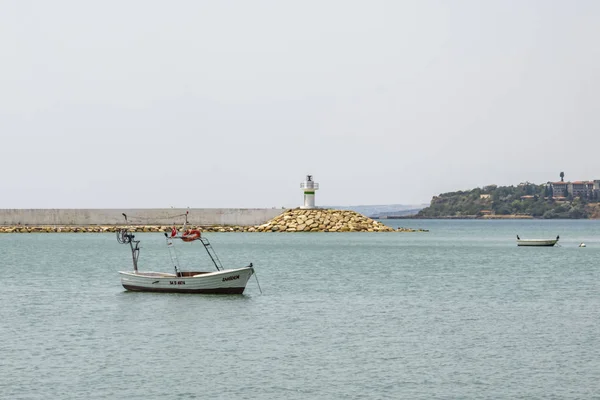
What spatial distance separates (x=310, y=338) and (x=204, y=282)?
1120 centimetres

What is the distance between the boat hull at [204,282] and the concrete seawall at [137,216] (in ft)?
253

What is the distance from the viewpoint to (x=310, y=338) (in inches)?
1054

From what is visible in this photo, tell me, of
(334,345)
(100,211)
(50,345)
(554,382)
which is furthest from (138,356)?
(100,211)

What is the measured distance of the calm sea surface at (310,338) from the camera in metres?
20.5

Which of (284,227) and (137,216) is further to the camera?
(137,216)

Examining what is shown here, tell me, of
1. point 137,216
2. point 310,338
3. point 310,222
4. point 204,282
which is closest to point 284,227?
point 310,222

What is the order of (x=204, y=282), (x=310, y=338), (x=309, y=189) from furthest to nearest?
(x=309, y=189), (x=204, y=282), (x=310, y=338)

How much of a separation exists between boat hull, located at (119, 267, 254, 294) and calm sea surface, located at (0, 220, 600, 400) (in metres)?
0.43

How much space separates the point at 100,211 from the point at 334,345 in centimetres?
9433

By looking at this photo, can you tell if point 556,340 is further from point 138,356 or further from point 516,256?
point 516,256

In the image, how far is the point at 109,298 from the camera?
37.7 metres

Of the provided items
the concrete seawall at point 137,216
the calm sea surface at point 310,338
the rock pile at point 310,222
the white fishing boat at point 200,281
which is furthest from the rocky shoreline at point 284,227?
the white fishing boat at point 200,281

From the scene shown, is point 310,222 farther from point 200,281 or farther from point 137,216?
point 200,281

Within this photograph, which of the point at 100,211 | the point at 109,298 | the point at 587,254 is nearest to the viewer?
the point at 109,298
